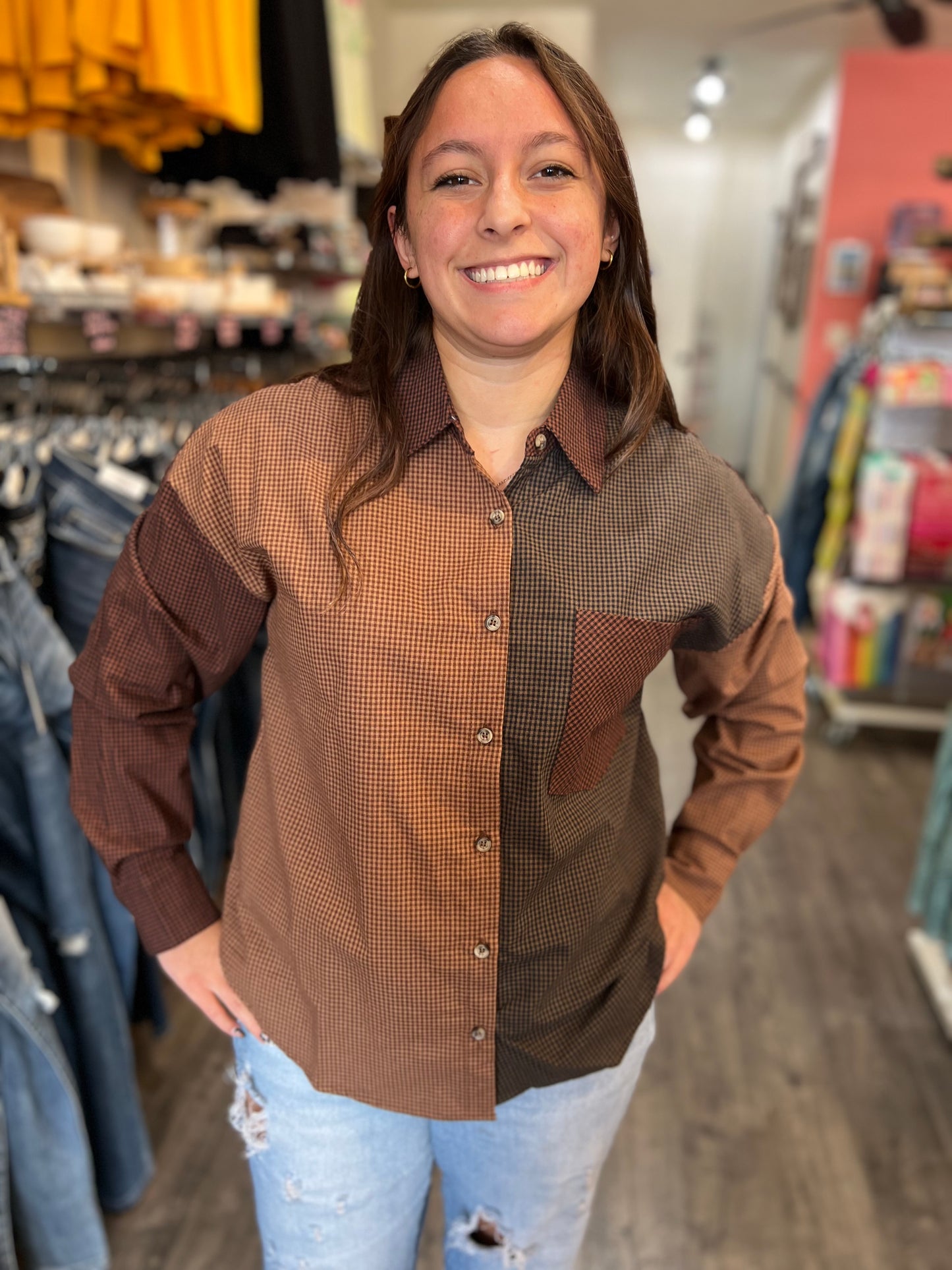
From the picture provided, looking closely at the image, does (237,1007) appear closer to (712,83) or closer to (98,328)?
(98,328)

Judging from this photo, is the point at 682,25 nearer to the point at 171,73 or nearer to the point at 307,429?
the point at 171,73

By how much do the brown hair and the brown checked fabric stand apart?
0.06 feet

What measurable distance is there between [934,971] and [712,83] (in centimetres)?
535

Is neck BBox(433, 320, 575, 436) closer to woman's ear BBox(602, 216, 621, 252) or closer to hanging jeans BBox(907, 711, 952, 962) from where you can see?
woman's ear BBox(602, 216, 621, 252)

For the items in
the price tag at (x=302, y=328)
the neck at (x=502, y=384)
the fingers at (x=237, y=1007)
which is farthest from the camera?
the price tag at (x=302, y=328)

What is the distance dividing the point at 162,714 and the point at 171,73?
1.40m

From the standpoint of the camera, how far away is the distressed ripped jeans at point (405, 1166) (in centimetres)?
94

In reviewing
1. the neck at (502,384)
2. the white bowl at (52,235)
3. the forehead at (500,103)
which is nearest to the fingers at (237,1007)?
the neck at (502,384)

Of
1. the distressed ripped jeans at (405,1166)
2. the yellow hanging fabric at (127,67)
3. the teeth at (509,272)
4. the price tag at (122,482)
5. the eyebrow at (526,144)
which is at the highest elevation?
the yellow hanging fabric at (127,67)

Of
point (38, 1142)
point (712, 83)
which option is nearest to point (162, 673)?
point (38, 1142)

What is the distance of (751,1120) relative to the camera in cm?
184

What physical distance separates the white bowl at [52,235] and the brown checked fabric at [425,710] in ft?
3.76

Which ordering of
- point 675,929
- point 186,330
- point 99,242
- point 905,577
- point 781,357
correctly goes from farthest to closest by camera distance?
point 781,357 → point 905,577 → point 186,330 → point 99,242 → point 675,929

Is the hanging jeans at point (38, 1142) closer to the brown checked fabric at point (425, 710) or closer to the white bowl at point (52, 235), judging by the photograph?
the brown checked fabric at point (425, 710)
